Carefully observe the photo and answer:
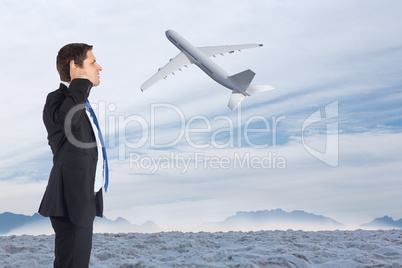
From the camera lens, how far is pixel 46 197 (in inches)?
96.1

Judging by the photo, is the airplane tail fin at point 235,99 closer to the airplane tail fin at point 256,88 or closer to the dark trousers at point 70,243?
the airplane tail fin at point 256,88

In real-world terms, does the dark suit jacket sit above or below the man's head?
below

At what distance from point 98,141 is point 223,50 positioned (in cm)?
1294

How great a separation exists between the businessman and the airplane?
9.41 m

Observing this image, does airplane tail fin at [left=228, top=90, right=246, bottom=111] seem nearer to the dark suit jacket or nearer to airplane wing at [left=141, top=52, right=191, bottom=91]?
airplane wing at [left=141, top=52, right=191, bottom=91]

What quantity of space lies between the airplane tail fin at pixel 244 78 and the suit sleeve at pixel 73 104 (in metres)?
9.40

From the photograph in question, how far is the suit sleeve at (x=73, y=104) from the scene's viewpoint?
7.85 feet

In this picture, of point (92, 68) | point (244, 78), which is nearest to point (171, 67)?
point (244, 78)

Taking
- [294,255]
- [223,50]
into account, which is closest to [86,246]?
[294,255]

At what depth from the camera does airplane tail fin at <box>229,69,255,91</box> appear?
1152 centimetres

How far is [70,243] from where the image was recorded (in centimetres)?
240

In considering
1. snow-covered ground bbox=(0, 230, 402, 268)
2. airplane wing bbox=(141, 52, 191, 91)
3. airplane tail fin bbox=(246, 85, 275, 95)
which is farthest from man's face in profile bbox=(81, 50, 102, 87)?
airplane wing bbox=(141, 52, 191, 91)

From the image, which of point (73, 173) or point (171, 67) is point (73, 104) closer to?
point (73, 173)

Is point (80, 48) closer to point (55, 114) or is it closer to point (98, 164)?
point (55, 114)
